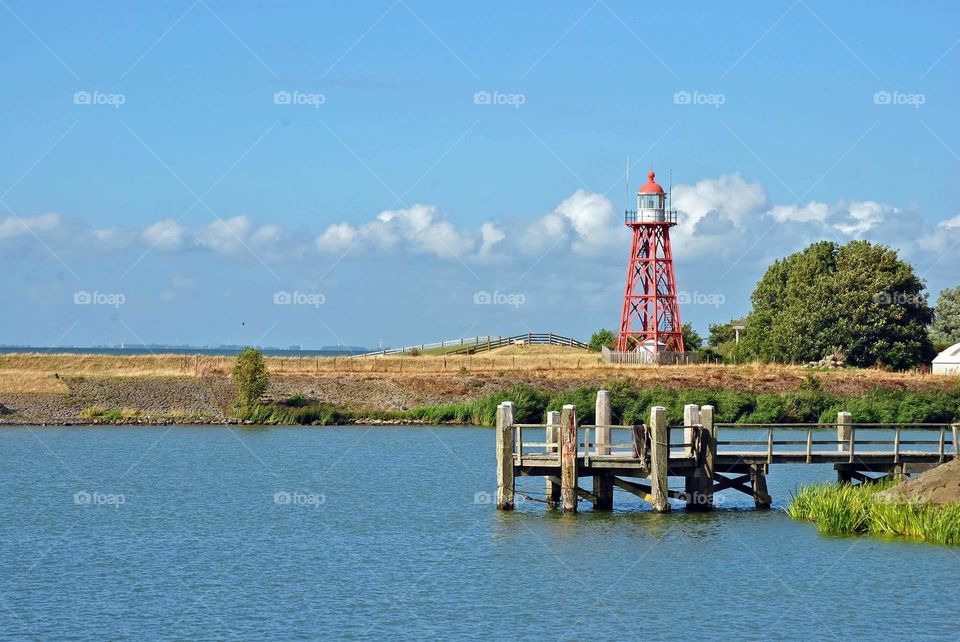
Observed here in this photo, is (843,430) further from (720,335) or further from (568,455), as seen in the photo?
(720,335)

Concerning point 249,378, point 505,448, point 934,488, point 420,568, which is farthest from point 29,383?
point 934,488

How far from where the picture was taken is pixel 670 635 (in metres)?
25.0

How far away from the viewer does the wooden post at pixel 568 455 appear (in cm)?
3566

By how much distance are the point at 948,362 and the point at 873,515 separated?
58.5m

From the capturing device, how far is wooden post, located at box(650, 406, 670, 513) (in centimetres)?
3519

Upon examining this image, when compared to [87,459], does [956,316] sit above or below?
above

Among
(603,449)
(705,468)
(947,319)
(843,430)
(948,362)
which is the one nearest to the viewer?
(705,468)

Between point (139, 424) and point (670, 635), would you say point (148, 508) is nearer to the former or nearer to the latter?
point (670, 635)

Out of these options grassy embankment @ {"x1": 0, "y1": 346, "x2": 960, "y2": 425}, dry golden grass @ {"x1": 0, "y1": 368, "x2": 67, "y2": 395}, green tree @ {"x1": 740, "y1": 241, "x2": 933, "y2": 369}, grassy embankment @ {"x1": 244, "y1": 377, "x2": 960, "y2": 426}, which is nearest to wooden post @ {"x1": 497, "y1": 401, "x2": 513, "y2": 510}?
grassy embankment @ {"x1": 244, "y1": 377, "x2": 960, "y2": 426}

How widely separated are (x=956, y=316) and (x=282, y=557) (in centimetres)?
9241

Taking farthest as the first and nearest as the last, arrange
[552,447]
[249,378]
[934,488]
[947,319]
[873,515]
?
1. [947,319]
2. [249,378]
3. [552,447]
4. [873,515]
5. [934,488]

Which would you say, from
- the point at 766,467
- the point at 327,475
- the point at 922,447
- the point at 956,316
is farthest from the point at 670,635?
the point at 956,316

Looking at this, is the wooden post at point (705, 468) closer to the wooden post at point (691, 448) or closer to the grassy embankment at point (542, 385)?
the wooden post at point (691, 448)

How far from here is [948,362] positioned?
8769cm
